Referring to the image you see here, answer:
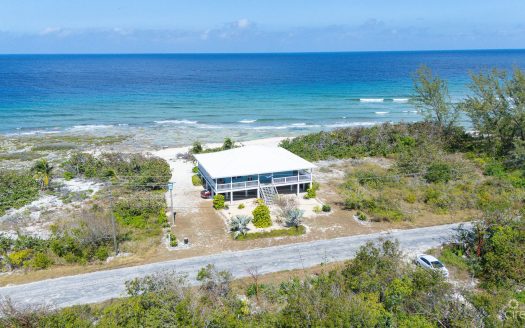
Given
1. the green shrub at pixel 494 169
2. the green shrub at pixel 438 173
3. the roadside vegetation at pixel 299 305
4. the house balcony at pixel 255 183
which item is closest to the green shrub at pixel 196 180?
the house balcony at pixel 255 183

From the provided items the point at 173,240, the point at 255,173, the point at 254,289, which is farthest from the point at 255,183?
the point at 254,289

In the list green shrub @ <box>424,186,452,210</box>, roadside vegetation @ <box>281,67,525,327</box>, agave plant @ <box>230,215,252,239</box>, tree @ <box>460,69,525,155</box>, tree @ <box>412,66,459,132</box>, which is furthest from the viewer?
tree @ <box>412,66,459,132</box>

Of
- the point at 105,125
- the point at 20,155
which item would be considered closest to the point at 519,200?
the point at 20,155

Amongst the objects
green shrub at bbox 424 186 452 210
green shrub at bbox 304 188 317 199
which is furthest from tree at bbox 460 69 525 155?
green shrub at bbox 304 188 317 199

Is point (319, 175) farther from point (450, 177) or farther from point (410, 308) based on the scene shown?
point (410, 308)

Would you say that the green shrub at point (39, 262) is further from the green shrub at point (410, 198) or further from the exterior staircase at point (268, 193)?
the green shrub at point (410, 198)

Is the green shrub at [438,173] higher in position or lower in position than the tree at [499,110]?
lower

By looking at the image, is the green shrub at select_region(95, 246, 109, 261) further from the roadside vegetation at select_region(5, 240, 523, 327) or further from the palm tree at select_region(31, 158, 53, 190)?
the palm tree at select_region(31, 158, 53, 190)
